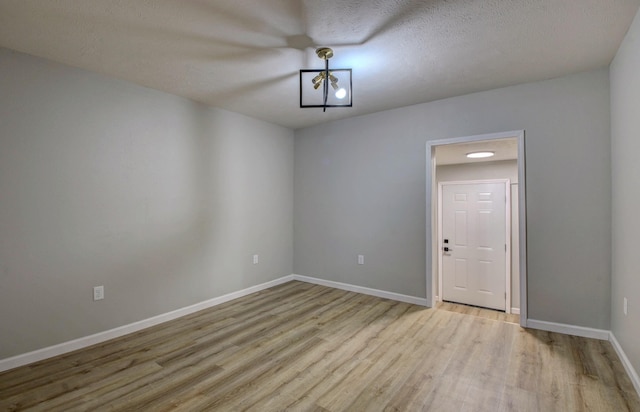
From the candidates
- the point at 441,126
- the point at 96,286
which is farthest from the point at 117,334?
the point at 441,126

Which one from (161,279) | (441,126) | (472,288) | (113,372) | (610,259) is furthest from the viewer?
(472,288)

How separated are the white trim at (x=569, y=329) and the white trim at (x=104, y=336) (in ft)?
11.3

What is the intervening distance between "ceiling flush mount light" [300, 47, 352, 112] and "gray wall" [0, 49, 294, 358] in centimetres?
134

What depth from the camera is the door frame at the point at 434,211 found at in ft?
10.1

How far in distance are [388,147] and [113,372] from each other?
3.68 m

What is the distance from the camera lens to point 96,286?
277 cm

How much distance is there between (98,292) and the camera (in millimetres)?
2779

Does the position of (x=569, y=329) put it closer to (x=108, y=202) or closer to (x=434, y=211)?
(x=434, y=211)

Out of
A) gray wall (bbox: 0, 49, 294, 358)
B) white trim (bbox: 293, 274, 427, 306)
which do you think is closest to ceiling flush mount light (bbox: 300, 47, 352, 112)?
gray wall (bbox: 0, 49, 294, 358)

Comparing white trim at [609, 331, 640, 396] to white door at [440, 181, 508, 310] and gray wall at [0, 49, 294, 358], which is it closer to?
white door at [440, 181, 508, 310]

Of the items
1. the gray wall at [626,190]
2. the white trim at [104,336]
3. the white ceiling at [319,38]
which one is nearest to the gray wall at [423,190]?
the gray wall at [626,190]

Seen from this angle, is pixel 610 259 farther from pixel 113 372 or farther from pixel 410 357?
pixel 113 372

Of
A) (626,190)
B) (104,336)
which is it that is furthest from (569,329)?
(104,336)

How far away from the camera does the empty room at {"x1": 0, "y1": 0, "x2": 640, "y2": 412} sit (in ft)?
6.66
